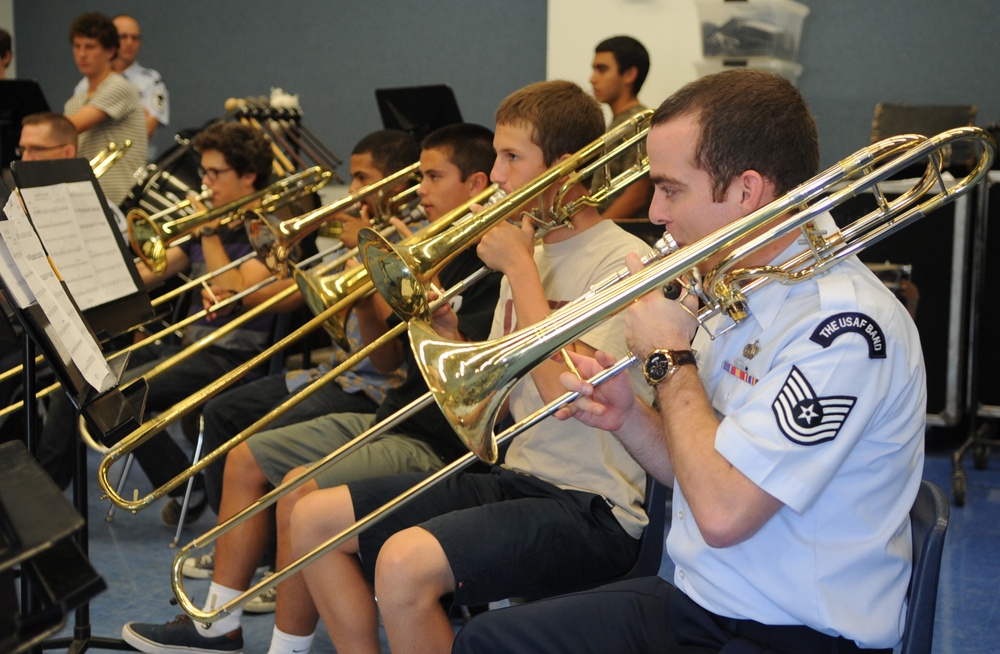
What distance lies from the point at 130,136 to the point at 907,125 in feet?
11.9

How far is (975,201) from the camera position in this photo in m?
4.16

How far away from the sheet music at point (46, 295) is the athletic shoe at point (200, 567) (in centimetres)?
145

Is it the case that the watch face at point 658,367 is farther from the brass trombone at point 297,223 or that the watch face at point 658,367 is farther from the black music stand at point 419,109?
the black music stand at point 419,109

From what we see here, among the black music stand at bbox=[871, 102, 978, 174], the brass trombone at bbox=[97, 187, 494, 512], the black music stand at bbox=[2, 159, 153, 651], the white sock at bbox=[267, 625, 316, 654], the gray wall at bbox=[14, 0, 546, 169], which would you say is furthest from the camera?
the gray wall at bbox=[14, 0, 546, 169]

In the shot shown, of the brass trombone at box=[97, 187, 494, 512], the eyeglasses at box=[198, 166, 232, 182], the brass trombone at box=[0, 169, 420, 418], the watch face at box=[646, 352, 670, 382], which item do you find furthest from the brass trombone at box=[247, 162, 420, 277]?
the watch face at box=[646, 352, 670, 382]

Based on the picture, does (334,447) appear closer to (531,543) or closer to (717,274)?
(531,543)

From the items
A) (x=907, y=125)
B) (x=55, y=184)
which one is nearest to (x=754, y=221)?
(x=55, y=184)

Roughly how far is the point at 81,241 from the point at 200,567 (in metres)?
1.26

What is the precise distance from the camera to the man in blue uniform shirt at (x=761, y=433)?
1372 millimetres

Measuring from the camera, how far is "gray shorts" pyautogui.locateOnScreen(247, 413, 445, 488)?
236cm

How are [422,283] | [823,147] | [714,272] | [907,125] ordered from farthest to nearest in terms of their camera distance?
1. [823,147]
2. [907,125]
3. [422,283]
4. [714,272]

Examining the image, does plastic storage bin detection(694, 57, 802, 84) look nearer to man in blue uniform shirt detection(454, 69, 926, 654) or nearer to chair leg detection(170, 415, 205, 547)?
chair leg detection(170, 415, 205, 547)

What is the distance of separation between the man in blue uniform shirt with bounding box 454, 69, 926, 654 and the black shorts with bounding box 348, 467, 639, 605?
0.22m

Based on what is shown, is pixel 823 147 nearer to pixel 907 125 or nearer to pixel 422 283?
pixel 907 125
